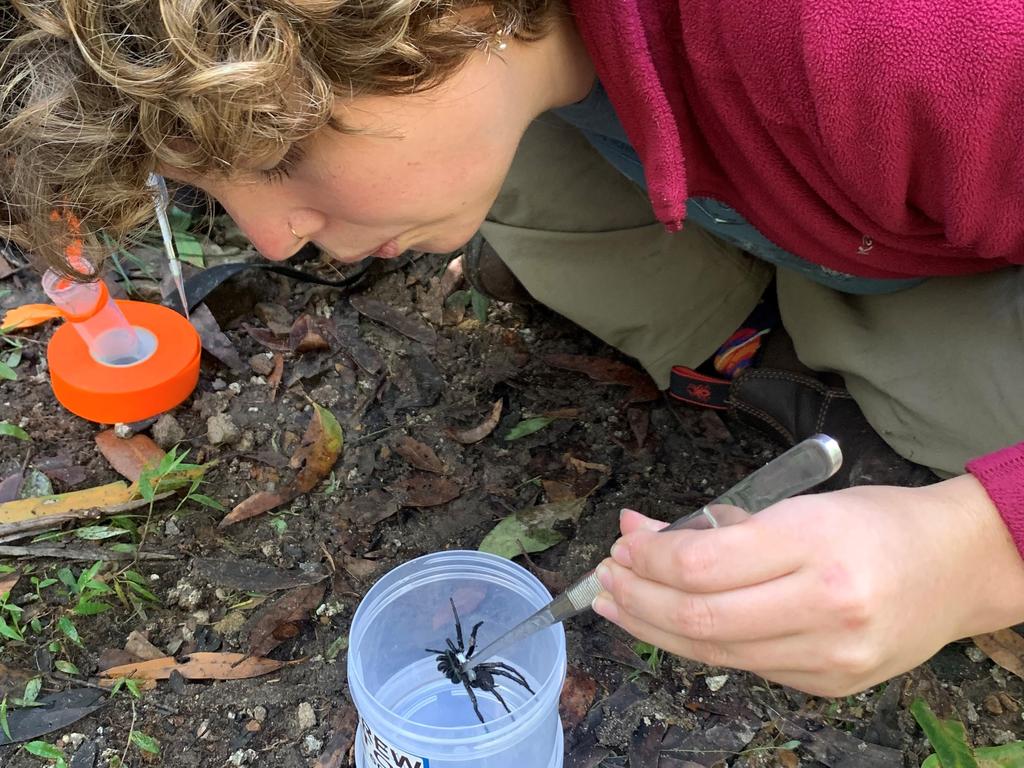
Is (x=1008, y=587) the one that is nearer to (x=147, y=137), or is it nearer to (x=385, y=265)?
(x=147, y=137)

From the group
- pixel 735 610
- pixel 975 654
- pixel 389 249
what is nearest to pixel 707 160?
pixel 389 249

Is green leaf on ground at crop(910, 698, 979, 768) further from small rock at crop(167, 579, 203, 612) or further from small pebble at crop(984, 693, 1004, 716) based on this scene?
small rock at crop(167, 579, 203, 612)

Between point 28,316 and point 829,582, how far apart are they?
1569 mm

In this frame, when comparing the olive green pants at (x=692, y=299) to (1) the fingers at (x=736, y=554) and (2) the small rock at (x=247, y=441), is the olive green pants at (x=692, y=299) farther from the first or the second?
(1) the fingers at (x=736, y=554)

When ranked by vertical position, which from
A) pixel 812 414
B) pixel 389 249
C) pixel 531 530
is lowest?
pixel 531 530

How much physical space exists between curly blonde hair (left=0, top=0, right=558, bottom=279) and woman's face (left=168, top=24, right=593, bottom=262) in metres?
0.03

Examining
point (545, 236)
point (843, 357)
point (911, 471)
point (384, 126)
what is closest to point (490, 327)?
point (545, 236)

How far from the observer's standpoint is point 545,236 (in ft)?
6.07

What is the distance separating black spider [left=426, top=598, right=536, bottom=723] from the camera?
4.49 ft

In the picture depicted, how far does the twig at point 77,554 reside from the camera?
1.49 metres

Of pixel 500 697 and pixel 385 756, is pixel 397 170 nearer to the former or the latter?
pixel 385 756

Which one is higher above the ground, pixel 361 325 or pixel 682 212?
pixel 682 212

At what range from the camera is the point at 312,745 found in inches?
51.1

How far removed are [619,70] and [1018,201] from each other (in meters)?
0.47
